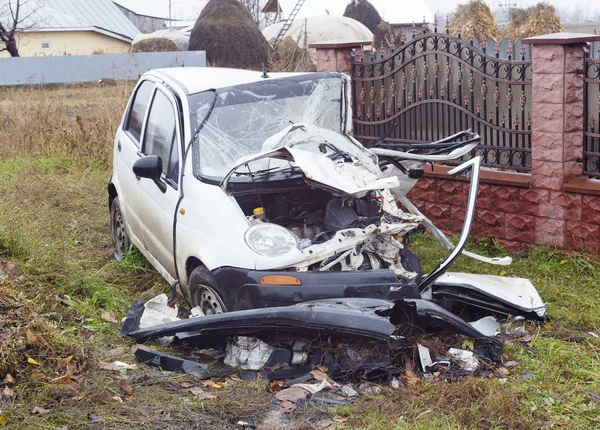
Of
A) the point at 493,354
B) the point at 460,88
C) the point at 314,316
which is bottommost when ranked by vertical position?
the point at 493,354

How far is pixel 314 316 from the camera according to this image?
484cm

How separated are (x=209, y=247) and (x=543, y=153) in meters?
3.87

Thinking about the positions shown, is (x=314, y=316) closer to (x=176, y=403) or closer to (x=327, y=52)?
(x=176, y=403)

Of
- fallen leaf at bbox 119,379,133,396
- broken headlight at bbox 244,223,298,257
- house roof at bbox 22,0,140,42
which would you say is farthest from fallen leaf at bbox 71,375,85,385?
house roof at bbox 22,0,140,42

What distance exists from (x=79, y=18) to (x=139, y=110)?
53119 millimetres

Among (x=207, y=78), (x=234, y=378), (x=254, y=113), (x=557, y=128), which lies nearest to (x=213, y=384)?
(x=234, y=378)

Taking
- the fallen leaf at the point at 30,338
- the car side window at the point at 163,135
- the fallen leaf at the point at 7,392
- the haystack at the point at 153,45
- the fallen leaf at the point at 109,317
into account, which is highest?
the haystack at the point at 153,45

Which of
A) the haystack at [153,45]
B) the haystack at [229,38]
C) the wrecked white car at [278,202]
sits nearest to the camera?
the wrecked white car at [278,202]

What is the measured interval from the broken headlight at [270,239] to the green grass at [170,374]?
3.14ft

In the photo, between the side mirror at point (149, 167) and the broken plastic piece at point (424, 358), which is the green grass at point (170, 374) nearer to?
the broken plastic piece at point (424, 358)

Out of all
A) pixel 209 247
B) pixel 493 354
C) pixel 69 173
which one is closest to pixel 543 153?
pixel 493 354

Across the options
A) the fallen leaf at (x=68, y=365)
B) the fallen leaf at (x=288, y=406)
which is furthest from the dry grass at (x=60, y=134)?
the fallen leaf at (x=288, y=406)

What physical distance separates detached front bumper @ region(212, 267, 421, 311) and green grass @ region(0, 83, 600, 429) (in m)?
0.62

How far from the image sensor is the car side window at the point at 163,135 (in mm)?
6547
